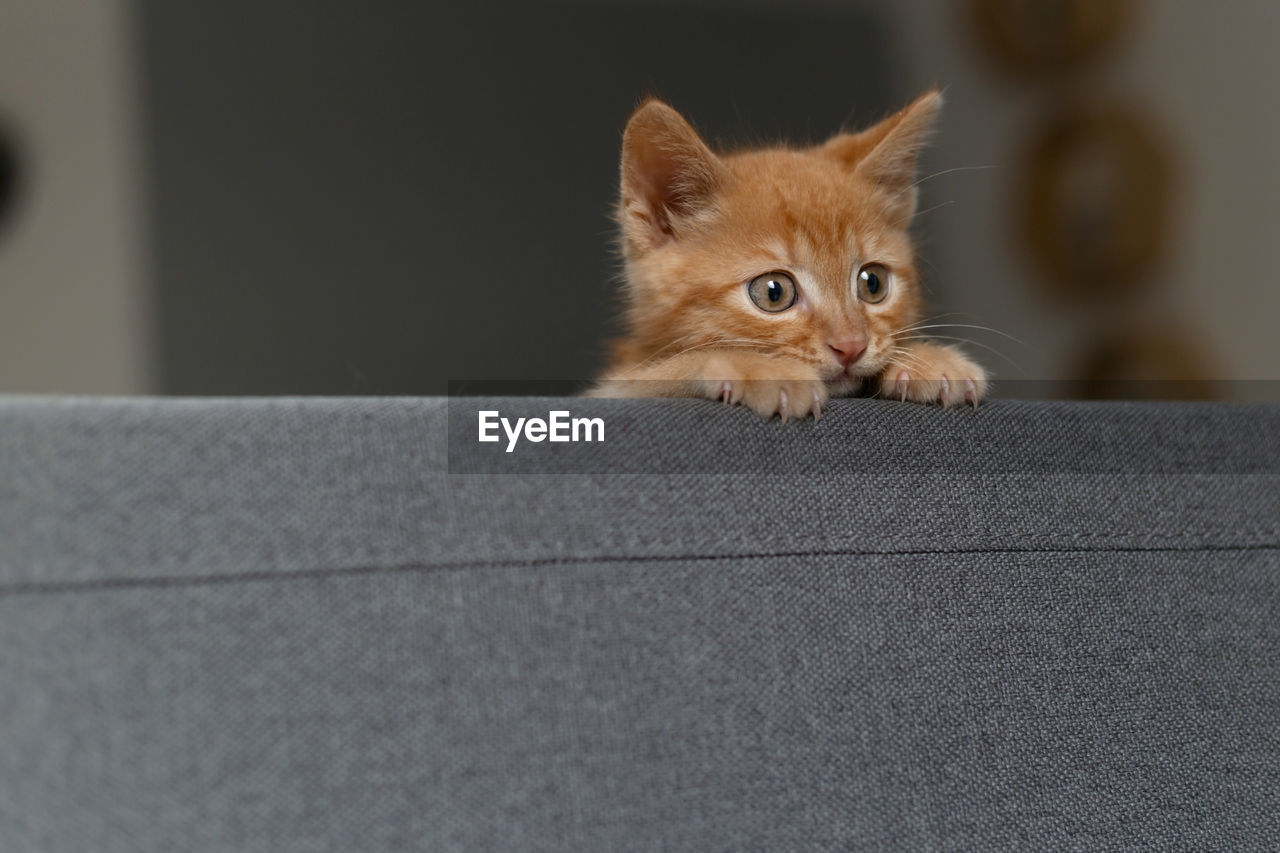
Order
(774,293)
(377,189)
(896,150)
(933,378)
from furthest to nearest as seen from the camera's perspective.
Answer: (377,189) → (896,150) → (774,293) → (933,378)

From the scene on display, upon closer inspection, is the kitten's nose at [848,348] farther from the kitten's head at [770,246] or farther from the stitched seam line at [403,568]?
the stitched seam line at [403,568]

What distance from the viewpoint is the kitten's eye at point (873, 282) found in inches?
48.6

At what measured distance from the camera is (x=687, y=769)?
742mm

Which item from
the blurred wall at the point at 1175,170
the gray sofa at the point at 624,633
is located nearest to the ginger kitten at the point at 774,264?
the gray sofa at the point at 624,633

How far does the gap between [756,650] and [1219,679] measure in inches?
18.3

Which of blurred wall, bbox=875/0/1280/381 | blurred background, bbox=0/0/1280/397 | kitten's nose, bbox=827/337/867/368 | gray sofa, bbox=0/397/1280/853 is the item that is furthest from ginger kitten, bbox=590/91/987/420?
blurred wall, bbox=875/0/1280/381

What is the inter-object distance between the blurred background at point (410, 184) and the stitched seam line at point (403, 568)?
1.89 m

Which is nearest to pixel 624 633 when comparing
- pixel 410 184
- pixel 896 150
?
pixel 896 150

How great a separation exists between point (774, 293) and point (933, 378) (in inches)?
9.4

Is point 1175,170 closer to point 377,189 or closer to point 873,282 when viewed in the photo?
point 873,282

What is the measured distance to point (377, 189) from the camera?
2793 millimetres

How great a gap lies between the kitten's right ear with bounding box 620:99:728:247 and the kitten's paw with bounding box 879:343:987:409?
328 mm

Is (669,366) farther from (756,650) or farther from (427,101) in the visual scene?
(427,101)

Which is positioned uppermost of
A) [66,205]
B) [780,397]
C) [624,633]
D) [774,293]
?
[66,205]
